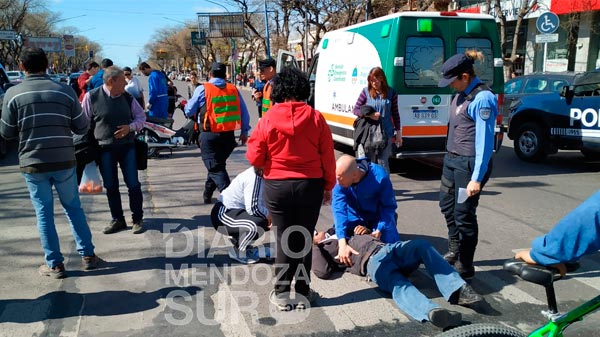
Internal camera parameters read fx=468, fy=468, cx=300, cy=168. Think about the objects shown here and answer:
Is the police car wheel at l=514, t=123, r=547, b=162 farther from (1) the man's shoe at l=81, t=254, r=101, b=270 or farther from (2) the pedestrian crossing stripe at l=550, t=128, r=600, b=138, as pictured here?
(1) the man's shoe at l=81, t=254, r=101, b=270

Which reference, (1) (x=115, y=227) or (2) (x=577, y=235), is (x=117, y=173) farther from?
(2) (x=577, y=235)

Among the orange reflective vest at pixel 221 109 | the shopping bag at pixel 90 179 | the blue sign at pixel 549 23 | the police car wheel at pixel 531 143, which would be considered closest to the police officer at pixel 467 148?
the orange reflective vest at pixel 221 109

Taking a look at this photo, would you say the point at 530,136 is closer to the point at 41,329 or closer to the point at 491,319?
the point at 491,319

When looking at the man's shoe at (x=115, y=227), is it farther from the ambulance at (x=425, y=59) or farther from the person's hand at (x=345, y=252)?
the ambulance at (x=425, y=59)

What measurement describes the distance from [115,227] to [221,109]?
1.80m

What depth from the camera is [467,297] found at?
337 centimetres

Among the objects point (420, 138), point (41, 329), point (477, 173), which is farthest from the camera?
point (420, 138)

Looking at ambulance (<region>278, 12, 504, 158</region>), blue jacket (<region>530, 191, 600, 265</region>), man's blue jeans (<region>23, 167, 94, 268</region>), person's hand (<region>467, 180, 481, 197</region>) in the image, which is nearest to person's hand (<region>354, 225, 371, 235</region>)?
person's hand (<region>467, 180, 481, 197</region>)

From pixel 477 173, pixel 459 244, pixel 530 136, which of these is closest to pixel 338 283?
pixel 459 244

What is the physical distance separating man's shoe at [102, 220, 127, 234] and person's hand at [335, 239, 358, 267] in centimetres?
273

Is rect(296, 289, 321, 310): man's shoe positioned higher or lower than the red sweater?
lower

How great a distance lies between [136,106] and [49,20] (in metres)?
66.1

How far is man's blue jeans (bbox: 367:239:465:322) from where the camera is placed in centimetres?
328

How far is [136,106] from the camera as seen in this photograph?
16.5 feet
